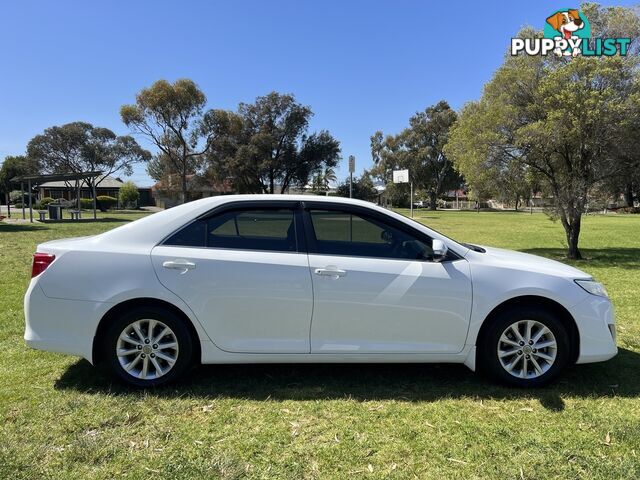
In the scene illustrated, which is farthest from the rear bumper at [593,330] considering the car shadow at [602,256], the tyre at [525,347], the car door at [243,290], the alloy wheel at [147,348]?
the car shadow at [602,256]

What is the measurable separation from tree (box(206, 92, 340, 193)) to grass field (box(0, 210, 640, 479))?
144ft

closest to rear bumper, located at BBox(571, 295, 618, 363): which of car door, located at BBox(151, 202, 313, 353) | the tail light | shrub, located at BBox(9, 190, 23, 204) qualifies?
car door, located at BBox(151, 202, 313, 353)

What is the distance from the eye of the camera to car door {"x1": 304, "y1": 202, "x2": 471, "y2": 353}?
391 centimetres

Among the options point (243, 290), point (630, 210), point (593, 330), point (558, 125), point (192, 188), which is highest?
point (192, 188)

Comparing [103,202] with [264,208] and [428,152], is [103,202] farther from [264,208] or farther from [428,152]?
[264,208]

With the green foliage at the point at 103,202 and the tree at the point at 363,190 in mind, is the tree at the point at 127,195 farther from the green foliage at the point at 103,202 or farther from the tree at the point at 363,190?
the tree at the point at 363,190

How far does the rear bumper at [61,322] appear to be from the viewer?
12.7 feet

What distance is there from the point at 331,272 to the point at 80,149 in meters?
46.5

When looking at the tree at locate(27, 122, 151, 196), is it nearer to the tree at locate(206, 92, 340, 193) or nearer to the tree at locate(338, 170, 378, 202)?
the tree at locate(206, 92, 340, 193)

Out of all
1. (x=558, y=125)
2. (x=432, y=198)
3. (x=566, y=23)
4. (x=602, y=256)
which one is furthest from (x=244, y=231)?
(x=432, y=198)

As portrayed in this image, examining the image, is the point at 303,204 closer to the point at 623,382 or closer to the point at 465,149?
the point at 623,382

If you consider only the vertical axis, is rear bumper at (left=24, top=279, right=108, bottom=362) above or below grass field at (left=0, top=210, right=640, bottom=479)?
above

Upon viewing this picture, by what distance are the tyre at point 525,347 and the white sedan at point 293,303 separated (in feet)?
0.03

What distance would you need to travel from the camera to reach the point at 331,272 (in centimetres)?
391
